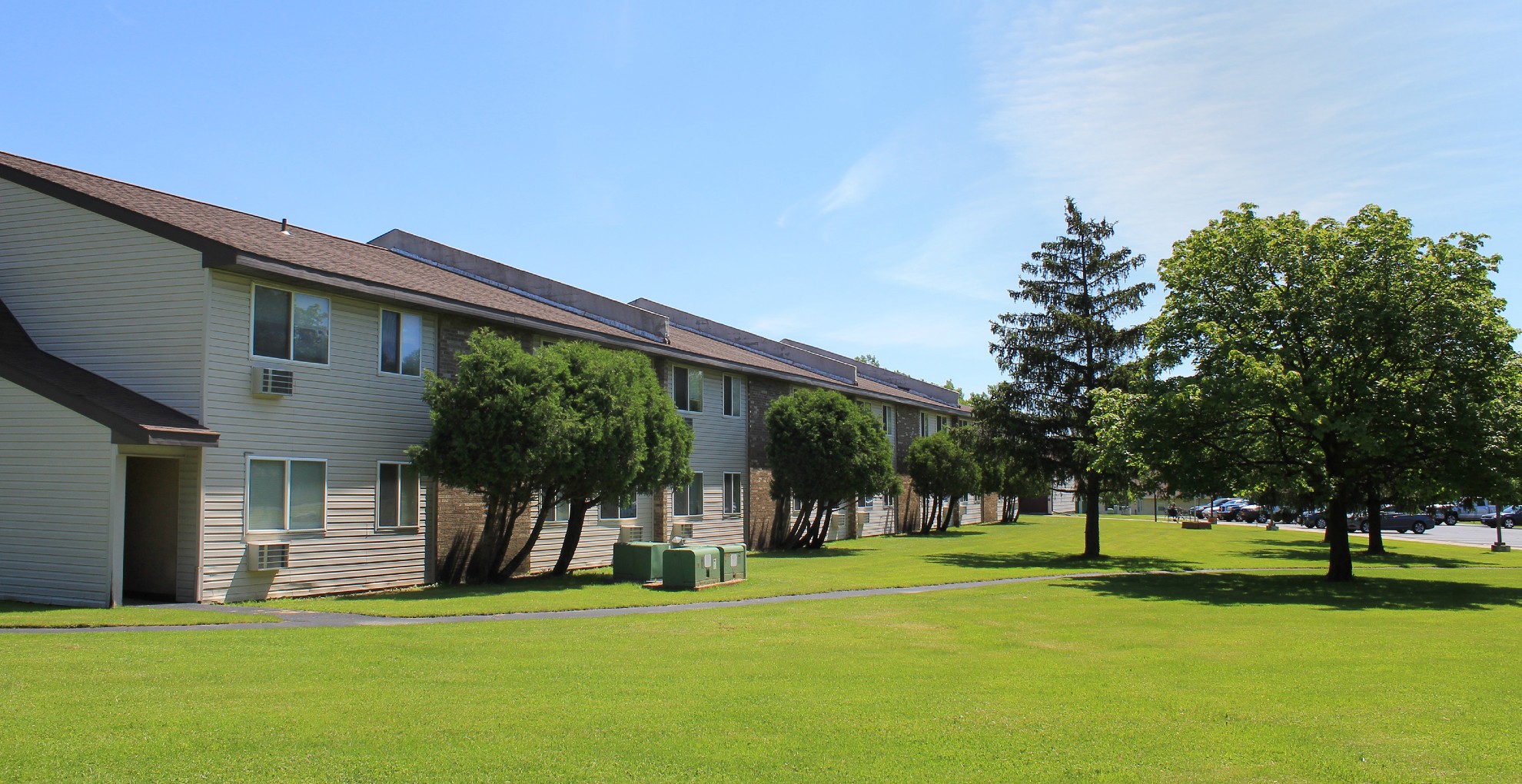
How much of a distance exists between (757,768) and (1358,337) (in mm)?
20146

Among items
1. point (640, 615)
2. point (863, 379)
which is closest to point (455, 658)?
point (640, 615)

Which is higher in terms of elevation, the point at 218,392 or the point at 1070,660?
the point at 218,392

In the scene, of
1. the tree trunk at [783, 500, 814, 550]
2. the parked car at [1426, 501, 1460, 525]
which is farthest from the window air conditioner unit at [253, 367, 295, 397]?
the parked car at [1426, 501, 1460, 525]

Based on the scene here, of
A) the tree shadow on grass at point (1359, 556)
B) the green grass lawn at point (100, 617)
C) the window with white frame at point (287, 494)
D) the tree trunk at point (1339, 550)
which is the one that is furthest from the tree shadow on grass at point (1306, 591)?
the green grass lawn at point (100, 617)

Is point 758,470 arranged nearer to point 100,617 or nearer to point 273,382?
point 273,382

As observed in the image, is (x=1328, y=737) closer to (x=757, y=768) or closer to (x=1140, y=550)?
(x=757, y=768)

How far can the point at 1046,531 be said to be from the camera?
161 feet

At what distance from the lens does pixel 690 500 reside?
29141 millimetres

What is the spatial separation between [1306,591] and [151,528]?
→ 2202 cm

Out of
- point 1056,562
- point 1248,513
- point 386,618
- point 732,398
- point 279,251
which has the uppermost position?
point 279,251

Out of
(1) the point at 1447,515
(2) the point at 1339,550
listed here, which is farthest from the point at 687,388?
(1) the point at 1447,515

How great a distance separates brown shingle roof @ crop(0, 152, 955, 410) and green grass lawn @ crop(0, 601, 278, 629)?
5.23 metres

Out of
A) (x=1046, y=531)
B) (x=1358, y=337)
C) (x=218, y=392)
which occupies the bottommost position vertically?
(x=1046, y=531)

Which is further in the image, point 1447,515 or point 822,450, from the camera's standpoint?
point 1447,515
